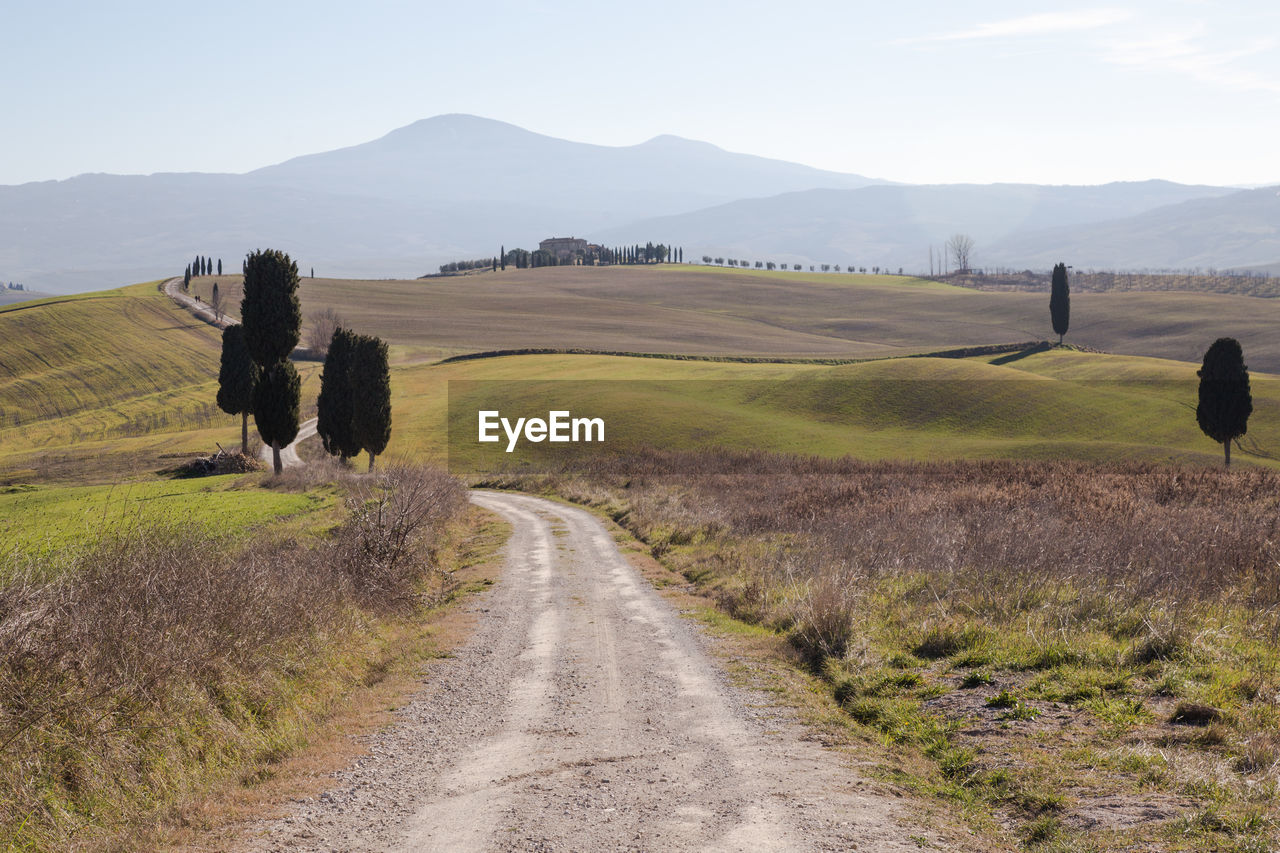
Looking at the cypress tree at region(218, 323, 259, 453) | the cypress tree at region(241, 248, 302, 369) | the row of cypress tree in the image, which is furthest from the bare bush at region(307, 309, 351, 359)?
the cypress tree at region(241, 248, 302, 369)

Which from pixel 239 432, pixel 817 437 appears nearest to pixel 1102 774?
pixel 817 437

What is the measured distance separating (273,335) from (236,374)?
59.1 feet

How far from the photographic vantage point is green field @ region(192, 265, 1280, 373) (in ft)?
439

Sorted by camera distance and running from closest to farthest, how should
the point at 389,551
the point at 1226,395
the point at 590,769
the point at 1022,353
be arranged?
the point at 590,769 → the point at 389,551 → the point at 1226,395 → the point at 1022,353

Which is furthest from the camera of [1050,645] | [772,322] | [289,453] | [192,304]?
[772,322]

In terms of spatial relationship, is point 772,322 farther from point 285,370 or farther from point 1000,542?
point 1000,542

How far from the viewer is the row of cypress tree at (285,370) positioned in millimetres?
58625

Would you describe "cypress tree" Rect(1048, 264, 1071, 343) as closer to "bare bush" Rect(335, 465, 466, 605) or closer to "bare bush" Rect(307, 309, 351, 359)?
"bare bush" Rect(307, 309, 351, 359)

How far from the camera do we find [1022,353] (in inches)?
4523

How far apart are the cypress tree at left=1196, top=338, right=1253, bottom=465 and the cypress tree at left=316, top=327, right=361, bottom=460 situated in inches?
2389

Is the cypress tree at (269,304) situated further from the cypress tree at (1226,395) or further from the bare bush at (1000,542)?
the cypress tree at (1226,395)

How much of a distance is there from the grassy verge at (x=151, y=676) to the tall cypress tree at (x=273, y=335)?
150ft

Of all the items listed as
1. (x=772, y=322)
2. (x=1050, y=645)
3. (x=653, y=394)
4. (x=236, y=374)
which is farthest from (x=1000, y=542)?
(x=772, y=322)

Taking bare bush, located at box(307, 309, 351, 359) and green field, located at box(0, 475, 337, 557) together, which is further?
bare bush, located at box(307, 309, 351, 359)
